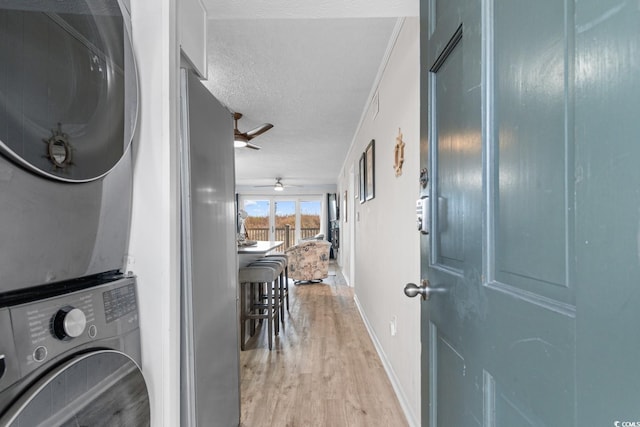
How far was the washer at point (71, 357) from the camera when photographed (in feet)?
1.77

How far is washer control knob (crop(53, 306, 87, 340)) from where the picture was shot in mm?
622

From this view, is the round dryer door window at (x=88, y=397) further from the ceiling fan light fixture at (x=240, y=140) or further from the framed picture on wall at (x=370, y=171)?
the ceiling fan light fixture at (x=240, y=140)

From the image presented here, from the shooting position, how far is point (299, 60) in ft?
8.10

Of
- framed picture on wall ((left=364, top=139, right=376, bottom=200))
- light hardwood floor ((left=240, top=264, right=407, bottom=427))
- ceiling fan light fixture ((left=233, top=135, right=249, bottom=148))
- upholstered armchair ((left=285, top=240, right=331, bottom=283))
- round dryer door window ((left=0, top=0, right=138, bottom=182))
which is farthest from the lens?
upholstered armchair ((left=285, top=240, right=331, bottom=283))

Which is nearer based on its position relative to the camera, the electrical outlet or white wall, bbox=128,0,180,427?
white wall, bbox=128,0,180,427

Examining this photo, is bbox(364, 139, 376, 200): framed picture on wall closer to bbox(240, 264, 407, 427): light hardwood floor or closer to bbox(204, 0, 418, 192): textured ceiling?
bbox(204, 0, 418, 192): textured ceiling

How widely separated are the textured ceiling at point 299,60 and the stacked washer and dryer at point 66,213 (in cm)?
89

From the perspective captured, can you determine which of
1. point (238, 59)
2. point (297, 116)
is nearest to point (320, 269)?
point (297, 116)

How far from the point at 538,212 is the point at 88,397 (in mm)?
930

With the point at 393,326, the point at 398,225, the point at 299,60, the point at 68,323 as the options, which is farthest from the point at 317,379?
the point at 299,60

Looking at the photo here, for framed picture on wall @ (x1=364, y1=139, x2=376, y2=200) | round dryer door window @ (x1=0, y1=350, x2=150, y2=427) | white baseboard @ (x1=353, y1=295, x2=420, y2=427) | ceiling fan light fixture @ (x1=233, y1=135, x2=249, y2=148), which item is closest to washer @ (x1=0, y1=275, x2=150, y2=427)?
round dryer door window @ (x1=0, y1=350, x2=150, y2=427)

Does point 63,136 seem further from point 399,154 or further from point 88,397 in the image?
point 399,154

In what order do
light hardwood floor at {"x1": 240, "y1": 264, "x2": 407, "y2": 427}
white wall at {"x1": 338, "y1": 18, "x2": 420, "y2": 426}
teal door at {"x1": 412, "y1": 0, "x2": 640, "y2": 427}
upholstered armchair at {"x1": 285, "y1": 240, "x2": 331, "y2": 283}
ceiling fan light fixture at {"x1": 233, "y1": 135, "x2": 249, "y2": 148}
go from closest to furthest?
teal door at {"x1": 412, "y1": 0, "x2": 640, "y2": 427} < white wall at {"x1": 338, "y1": 18, "x2": 420, "y2": 426} < light hardwood floor at {"x1": 240, "y1": 264, "x2": 407, "y2": 427} < ceiling fan light fixture at {"x1": 233, "y1": 135, "x2": 249, "y2": 148} < upholstered armchair at {"x1": 285, "y1": 240, "x2": 331, "y2": 283}

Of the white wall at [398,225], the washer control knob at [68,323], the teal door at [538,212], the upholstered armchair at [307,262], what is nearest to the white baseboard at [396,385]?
the white wall at [398,225]
